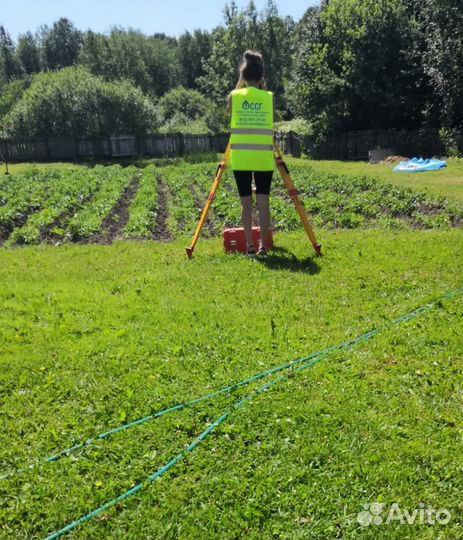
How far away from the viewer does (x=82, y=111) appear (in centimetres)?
3488

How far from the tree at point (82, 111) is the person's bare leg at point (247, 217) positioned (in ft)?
98.6

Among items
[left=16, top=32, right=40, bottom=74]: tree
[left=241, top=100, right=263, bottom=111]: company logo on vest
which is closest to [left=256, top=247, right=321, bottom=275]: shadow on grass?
[left=241, top=100, right=263, bottom=111]: company logo on vest

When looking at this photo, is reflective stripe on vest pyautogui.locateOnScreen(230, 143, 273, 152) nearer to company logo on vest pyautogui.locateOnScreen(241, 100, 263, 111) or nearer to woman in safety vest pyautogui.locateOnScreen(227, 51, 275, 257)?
woman in safety vest pyautogui.locateOnScreen(227, 51, 275, 257)

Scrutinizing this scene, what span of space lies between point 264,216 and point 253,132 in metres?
1.12

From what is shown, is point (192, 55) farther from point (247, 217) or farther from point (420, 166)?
point (247, 217)

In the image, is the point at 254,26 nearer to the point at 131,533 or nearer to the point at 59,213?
the point at 59,213

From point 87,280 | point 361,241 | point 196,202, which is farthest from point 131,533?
point 196,202

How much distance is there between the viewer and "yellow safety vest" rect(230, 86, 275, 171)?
6.76 metres

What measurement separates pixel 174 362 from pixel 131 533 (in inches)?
67.3

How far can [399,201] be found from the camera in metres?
10.6

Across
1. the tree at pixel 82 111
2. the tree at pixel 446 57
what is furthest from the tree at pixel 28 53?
the tree at pixel 446 57

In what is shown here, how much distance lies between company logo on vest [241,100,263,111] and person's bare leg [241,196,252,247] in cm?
116

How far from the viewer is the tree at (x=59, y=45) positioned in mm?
90875

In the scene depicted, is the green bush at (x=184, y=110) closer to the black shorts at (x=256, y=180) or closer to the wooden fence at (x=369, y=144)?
the wooden fence at (x=369, y=144)
